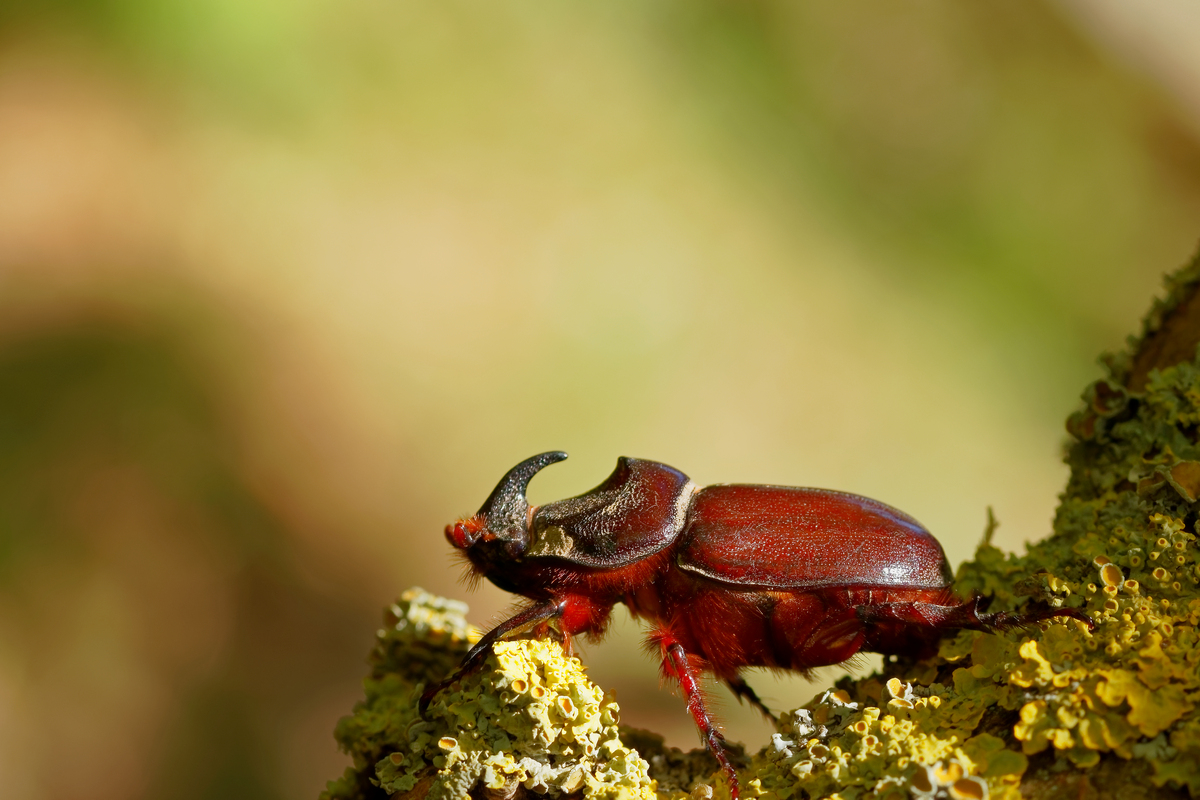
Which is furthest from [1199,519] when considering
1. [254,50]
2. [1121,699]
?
[254,50]

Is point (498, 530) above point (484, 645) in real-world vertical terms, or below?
above

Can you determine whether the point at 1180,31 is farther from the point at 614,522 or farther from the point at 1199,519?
the point at 614,522

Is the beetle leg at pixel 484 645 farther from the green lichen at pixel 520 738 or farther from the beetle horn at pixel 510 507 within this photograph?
the beetle horn at pixel 510 507

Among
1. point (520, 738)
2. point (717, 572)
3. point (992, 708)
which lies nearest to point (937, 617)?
point (992, 708)

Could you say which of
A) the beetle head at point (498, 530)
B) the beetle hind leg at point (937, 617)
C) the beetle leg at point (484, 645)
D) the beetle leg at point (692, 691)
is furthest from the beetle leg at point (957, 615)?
the beetle head at point (498, 530)

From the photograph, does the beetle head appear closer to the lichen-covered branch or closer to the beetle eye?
the beetle eye

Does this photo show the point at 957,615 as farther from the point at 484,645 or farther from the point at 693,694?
the point at 484,645

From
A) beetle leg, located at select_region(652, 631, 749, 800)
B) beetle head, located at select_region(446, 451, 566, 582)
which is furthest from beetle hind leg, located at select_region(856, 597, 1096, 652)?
beetle head, located at select_region(446, 451, 566, 582)
